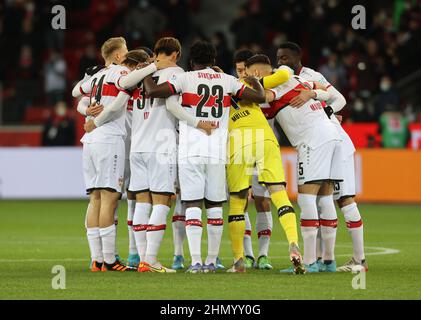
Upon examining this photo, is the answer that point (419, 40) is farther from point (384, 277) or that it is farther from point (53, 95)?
point (384, 277)

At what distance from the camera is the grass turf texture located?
962cm

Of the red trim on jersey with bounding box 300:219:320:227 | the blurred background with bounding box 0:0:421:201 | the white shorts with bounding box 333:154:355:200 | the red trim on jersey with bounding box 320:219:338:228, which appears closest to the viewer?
the red trim on jersey with bounding box 300:219:320:227

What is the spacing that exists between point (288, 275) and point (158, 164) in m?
1.76

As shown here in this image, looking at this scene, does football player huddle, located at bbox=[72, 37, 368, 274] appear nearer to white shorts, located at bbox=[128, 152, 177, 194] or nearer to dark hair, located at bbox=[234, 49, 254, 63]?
white shorts, located at bbox=[128, 152, 177, 194]

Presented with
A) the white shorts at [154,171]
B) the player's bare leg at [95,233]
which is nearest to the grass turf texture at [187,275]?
the player's bare leg at [95,233]

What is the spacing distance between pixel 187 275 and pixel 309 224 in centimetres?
137

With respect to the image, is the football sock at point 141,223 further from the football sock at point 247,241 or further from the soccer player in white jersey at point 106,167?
the football sock at point 247,241

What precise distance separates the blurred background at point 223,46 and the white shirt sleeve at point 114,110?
1206cm

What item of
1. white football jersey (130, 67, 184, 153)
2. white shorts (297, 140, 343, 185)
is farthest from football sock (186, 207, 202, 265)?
white shorts (297, 140, 343, 185)

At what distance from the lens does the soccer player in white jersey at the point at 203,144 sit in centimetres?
1133

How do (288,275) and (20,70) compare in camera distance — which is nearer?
(288,275)

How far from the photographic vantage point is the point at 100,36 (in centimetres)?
2744

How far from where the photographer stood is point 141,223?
1174 cm
